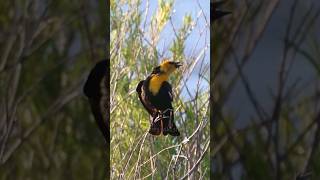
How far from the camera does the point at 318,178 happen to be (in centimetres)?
300

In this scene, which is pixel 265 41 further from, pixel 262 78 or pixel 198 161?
pixel 198 161

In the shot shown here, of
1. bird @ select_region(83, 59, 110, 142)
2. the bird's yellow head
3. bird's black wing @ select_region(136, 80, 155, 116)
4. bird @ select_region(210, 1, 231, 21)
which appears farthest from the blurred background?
bird @ select_region(83, 59, 110, 142)

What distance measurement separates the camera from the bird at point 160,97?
9.85ft

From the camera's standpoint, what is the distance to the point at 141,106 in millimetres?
3037

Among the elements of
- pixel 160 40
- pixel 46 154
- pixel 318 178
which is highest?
pixel 160 40

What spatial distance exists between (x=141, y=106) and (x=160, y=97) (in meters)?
0.10

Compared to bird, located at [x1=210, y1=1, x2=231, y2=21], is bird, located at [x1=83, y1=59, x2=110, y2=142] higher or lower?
lower

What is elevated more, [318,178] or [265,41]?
[265,41]

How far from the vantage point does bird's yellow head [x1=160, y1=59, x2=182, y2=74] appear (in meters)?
2.99

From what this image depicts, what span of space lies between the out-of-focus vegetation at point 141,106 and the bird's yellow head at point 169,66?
0.09 ft

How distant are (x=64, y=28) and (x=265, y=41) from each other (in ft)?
3.09

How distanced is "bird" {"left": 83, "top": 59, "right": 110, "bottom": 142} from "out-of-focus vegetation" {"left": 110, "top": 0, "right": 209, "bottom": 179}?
35mm

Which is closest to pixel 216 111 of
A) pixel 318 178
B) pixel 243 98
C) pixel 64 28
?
pixel 243 98

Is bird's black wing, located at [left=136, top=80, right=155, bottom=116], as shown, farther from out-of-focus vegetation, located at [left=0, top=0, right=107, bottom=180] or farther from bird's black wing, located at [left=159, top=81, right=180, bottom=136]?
out-of-focus vegetation, located at [left=0, top=0, right=107, bottom=180]
